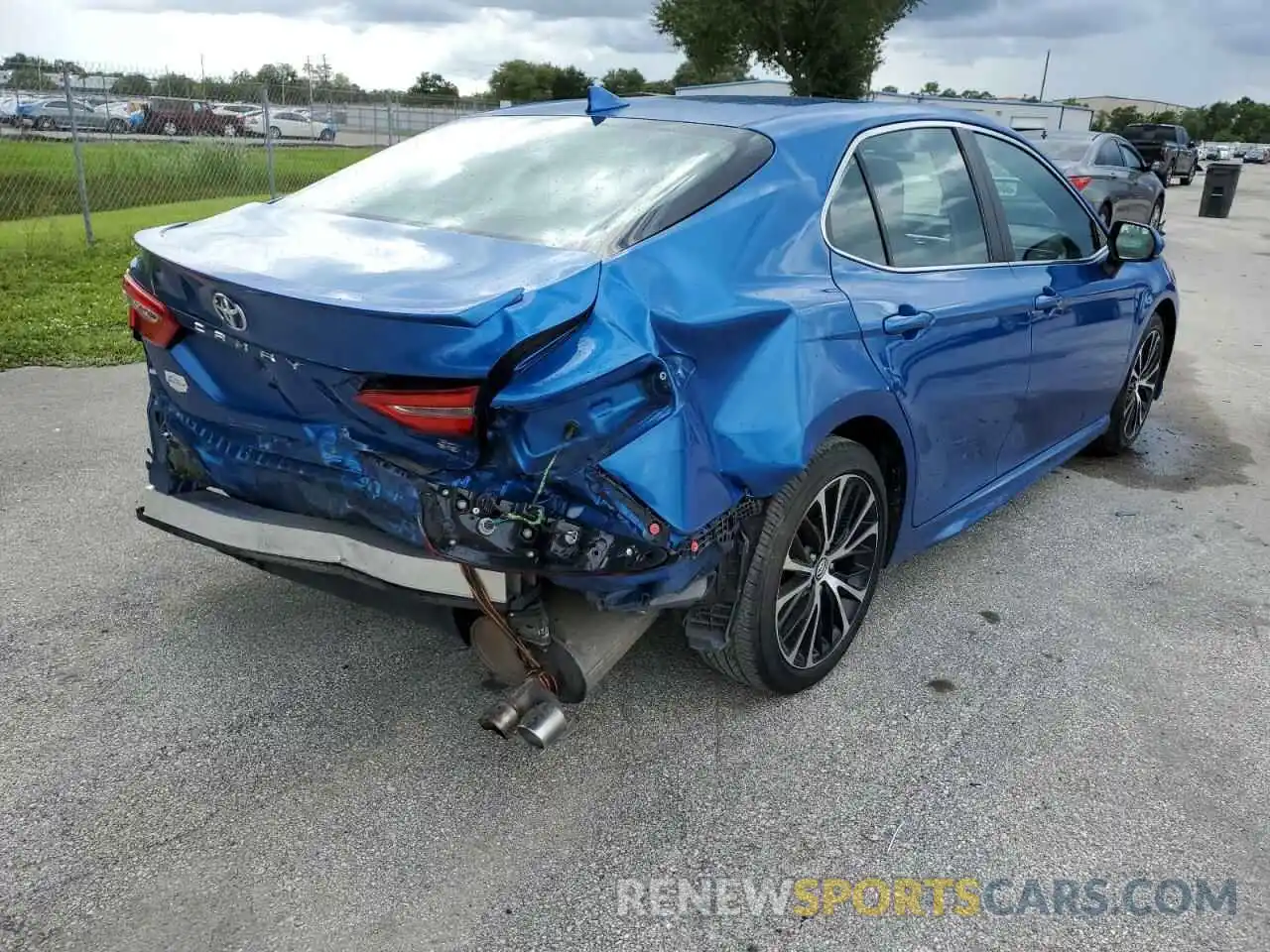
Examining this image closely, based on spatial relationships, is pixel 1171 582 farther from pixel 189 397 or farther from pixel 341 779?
pixel 189 397

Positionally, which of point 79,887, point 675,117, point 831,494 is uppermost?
point 675,117

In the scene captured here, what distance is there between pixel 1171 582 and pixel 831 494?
1930mm

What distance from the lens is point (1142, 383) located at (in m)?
5.42


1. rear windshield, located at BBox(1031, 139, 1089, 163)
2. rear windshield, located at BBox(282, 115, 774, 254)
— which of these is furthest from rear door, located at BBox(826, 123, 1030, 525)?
rear windshield, located at BBox(1031, 139, 1089, 163)

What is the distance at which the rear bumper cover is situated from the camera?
96.3 inches

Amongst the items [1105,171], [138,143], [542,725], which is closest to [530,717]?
[542,725]

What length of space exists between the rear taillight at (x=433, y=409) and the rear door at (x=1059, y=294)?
237 centimetres

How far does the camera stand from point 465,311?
215cm

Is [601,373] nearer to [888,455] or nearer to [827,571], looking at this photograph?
[827,571]

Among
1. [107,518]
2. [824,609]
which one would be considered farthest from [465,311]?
[107,518]

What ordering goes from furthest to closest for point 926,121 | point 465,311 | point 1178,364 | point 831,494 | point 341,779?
point 1178,364, point 926,121, point 831,494, point 341,779, point 465,311

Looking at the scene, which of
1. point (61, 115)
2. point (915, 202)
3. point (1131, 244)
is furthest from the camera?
point (61, 115)

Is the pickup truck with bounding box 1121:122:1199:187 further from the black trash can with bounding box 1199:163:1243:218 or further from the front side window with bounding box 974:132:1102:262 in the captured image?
the front side window with bounding box 974:132:1102:262

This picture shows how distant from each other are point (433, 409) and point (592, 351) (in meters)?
0.37
